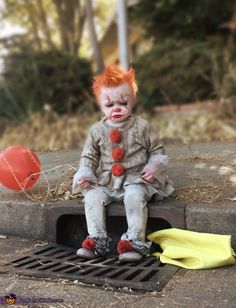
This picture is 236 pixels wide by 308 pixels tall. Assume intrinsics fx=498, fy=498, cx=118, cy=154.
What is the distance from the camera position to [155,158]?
9.99ft

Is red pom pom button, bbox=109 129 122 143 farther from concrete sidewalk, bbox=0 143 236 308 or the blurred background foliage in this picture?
the blurred background foliage

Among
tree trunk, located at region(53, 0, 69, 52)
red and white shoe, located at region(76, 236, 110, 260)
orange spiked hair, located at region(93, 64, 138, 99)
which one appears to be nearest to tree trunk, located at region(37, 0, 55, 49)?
tree trunk, located at region(53, 0, 69, 52)

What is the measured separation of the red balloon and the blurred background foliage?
3.80 meters

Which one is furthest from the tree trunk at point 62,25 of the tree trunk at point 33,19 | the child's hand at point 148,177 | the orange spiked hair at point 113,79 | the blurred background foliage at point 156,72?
the child's hand at point 148,177

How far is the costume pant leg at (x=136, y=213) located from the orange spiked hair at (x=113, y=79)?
0.68m

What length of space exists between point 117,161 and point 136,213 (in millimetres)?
394

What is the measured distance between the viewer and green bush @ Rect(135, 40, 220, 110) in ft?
29.1

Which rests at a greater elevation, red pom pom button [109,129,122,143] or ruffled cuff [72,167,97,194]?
red pom pom button [109,129,122,143]

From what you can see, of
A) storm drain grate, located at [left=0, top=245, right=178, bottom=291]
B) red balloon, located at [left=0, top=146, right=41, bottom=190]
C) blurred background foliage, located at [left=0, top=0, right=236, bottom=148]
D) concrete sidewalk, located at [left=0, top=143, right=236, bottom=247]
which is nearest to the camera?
storm drain grate, located at [left=0, top=245, right=178, bottom=291]

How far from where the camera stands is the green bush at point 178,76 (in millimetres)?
8859

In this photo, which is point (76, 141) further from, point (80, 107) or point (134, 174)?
point (134, 174)

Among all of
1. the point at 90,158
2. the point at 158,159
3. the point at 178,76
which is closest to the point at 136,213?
the point at 158,159

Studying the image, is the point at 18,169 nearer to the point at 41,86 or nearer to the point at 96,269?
the point at 96,269

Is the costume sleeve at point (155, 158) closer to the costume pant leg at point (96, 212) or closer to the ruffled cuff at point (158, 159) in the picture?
the ruffled cuff at point (158, 159)
